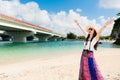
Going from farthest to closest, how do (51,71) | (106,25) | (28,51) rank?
(28,51)
(51,71)
(106,25)

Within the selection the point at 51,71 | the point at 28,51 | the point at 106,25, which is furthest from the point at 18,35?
the point at 106,25

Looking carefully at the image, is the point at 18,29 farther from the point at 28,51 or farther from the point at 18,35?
the point at 28,51

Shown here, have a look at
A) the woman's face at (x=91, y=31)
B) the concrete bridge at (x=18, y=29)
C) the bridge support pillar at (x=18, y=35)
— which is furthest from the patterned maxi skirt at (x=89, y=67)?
the bridge support pillar at (x=18, y=35)

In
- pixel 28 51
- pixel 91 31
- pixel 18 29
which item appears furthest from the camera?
pixel 18 29

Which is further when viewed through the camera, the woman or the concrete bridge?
the concrete bridge

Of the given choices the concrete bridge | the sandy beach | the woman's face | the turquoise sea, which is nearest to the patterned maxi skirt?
the woman's face

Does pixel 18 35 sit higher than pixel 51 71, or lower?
higher

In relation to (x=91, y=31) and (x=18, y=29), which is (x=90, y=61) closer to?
(x=91, y=31)

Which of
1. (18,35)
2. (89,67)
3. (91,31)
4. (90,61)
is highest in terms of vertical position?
(18,35)

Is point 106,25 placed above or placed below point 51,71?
above

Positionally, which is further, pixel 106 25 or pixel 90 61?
pixel 90 61

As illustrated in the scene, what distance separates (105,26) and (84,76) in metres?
1.36

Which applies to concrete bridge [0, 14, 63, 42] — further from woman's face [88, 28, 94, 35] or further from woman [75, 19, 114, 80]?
woman [75, 19, 114, 80]

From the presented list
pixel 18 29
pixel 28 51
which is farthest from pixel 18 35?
pixel 28 51
